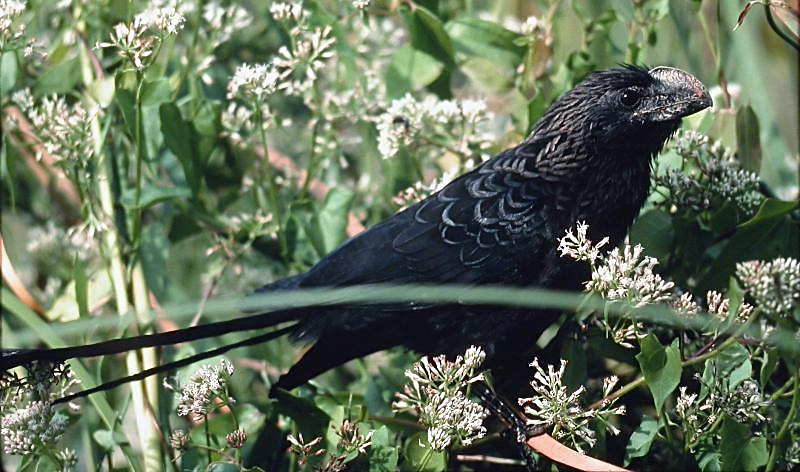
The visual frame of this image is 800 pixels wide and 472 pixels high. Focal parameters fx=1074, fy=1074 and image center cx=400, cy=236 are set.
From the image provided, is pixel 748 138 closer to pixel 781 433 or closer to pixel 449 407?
pixel 781 433

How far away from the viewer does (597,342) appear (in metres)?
2.46

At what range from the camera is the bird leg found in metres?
2.50

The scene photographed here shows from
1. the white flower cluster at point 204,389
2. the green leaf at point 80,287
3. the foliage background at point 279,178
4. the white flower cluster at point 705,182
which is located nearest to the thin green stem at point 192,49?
the foliage background at point 279,178

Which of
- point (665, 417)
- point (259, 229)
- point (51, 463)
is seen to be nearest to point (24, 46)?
point (259, 229)

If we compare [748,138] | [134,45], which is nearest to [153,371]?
[134,45]

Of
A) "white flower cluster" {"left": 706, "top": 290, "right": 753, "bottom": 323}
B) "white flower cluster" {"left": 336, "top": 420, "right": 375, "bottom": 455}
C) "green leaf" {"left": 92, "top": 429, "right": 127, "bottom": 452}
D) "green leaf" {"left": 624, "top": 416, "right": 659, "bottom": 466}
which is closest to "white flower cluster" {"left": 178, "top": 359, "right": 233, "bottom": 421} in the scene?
"white flower cluster" {"left": 336, "top": 420, "right": 375, "bottom": 455}

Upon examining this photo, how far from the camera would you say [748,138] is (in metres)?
2.82

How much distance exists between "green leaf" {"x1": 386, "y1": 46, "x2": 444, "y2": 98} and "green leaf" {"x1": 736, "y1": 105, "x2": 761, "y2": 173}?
871 mm

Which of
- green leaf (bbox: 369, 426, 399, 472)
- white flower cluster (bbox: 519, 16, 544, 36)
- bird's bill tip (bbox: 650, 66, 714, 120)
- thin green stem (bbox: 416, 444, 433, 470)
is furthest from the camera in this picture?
white flower cluster (bbox: 519, 16, 544, 36)

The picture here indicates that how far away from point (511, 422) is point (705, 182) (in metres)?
0.75

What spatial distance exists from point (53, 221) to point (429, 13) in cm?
147

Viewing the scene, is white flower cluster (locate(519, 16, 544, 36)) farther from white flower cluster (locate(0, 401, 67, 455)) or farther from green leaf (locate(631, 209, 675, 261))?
white flower cluster (locate(0, 401, 67, 455))

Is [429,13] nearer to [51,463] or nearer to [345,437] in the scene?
[345,437]

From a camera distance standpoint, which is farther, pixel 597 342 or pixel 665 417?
pixel 597 342
